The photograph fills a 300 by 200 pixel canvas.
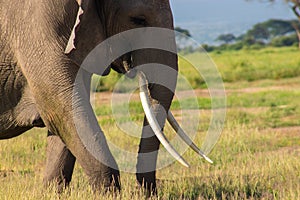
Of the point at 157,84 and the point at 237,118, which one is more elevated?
the point at 157,84

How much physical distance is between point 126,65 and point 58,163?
3.87ft

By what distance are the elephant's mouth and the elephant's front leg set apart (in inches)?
39.5

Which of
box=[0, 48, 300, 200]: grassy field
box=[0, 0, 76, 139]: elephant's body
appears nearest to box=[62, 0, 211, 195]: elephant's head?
box=[0, 0, 76, 139]: elephant's body

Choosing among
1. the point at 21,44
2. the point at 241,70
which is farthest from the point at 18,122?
the point at 241,70

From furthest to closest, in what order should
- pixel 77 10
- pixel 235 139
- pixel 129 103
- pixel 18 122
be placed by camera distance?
pixel 129 103 → pixel 235 139 → pixel 18 122 → pixel 77 10

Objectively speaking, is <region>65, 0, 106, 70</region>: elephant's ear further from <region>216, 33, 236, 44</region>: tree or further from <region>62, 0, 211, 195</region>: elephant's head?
<region>216, 33, 236, 44</region>: tree

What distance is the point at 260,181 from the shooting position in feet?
20.6

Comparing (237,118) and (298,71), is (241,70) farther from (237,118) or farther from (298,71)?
(237,118)

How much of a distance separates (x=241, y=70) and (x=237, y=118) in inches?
508

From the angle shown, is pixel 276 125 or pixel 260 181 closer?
pixel 260 181

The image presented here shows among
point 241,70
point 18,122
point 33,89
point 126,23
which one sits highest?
point 126,23

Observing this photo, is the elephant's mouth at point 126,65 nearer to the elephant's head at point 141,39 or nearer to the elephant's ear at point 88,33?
the elephant's head at point 141,39

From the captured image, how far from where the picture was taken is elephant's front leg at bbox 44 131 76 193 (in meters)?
5.91

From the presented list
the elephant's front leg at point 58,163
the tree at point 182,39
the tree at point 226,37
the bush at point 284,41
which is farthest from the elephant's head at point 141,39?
the tree at point 226,37
